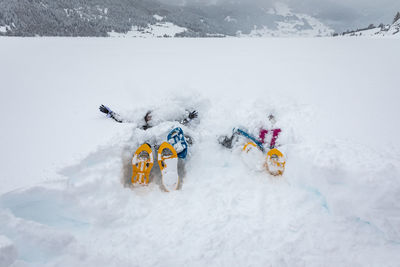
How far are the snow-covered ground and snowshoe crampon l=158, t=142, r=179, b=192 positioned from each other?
0.78ft

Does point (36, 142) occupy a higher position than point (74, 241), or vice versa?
point (36, 142)

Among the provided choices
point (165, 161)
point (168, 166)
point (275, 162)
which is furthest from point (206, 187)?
point (275, 162)

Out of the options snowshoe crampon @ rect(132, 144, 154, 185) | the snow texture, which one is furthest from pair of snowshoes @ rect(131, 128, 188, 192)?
the snow texture

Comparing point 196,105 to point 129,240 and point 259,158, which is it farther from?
point 129,240

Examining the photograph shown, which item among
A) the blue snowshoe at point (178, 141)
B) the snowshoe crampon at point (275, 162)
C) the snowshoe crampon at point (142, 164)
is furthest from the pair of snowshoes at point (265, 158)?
the snowshoe crampon at point (142, 164)

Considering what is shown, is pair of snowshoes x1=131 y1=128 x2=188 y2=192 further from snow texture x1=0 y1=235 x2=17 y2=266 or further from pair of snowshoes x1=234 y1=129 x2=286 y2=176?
snow texture x1=0 y1=235 x2=17 y2=266

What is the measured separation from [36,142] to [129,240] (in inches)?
131

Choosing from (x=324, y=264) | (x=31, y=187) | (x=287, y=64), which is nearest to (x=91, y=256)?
(x=31, y=187)

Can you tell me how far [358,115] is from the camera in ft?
18.2

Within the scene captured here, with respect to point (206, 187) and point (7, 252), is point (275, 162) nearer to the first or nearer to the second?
point (206, 187)

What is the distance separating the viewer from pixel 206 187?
4.73 m

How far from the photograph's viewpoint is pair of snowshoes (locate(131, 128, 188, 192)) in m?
4.71

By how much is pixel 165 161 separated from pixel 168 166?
0.16 meters

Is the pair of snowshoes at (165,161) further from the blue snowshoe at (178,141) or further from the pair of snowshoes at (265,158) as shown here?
the pair of snowshoes at (265,158)
